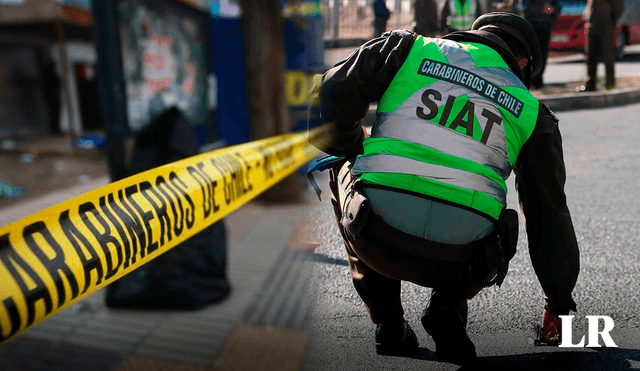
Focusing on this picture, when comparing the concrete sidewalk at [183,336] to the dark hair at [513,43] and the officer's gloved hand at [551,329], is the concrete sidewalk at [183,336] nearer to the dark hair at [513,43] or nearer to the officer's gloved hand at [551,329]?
the officer's gloved hand at [551,329]

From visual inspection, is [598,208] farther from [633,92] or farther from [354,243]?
[633,92]

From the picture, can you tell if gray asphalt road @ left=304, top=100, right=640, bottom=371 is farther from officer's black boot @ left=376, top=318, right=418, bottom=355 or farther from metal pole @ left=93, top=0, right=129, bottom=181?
metal pole @ left=93, top=0, right=129, bottom=181

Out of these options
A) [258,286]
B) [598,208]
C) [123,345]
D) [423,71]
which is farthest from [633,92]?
[123,345]

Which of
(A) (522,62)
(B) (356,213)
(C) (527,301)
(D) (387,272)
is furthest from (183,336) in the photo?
(A) (522,62)

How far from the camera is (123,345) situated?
2.88 m

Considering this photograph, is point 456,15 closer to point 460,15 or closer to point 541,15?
point 460,15

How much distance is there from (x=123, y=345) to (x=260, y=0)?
10.3ft

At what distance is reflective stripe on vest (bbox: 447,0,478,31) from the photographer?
2.88m

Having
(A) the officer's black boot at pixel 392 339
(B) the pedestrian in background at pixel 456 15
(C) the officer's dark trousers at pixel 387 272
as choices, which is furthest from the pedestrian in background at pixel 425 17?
(A) the officer's black boot at pixel 392 339

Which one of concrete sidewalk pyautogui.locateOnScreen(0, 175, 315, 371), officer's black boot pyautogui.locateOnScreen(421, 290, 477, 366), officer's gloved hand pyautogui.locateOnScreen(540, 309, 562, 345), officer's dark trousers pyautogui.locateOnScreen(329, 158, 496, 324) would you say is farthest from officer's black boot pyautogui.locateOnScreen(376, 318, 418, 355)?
concrete sidewalk pyautogui.locateOnScreen(0, 175, 315, 371)

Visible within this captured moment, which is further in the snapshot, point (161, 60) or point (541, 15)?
point (541, 15)

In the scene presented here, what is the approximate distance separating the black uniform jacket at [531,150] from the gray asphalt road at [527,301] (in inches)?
11.3

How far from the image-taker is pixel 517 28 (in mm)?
1885

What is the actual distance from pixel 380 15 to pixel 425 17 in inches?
10.5
